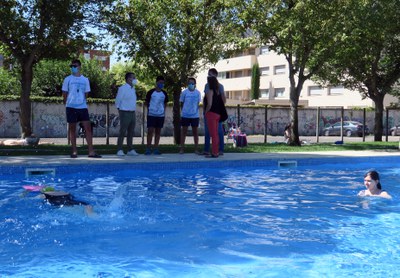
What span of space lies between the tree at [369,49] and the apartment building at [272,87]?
27202 millimetres

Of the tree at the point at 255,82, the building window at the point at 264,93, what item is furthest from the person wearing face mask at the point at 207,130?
the building window at the point at 264,93

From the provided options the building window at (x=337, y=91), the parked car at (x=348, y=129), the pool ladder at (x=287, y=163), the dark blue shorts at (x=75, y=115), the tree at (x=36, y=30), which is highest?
the building window at (x=337, y=91)

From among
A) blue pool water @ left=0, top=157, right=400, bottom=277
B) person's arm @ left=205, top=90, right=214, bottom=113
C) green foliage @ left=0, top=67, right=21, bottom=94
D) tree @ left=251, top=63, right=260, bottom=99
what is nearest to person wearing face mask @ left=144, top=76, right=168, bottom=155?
person's arm @ left=205, top=90, right=214, bottom=113

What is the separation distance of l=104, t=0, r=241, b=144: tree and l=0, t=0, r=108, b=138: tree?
1109mm

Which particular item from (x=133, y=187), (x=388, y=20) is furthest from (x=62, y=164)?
(x=388, y=20)

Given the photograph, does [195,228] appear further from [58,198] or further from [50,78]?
[50,78]

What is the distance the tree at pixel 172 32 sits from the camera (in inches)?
633

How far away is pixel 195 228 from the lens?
5863 millimetres

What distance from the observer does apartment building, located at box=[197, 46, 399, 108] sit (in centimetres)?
5269

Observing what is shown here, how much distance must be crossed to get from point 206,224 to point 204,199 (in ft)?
5.65

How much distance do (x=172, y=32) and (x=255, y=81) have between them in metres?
48.0

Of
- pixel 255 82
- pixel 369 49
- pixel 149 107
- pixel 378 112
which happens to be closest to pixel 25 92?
pixel 149 107

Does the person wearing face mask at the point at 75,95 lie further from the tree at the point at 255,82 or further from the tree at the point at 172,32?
the tree at the point at 255,82

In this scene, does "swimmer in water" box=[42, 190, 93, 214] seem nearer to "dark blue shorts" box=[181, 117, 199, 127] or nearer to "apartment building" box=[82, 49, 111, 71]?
"dark blue shorts" box=[181, 117, 199, 127]
